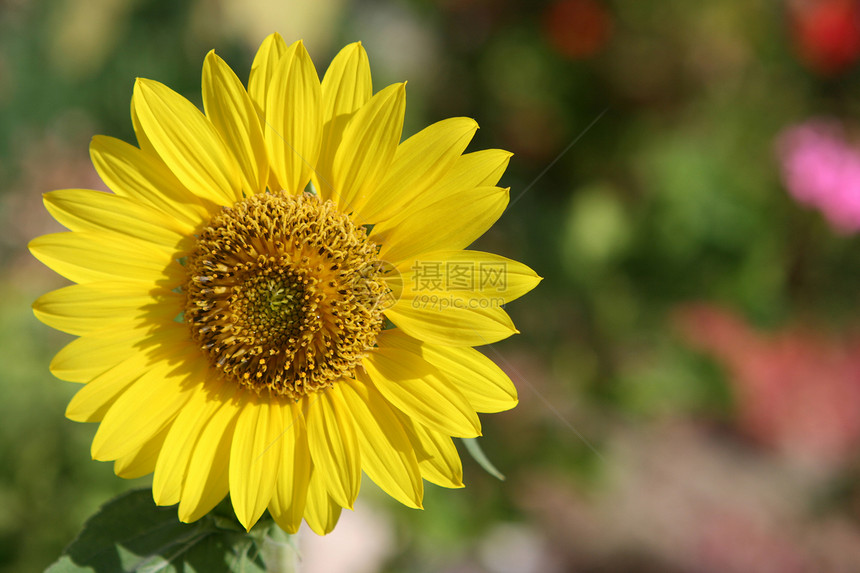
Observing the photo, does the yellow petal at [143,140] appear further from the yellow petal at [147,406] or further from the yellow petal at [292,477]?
the yellow petal at [292,477]

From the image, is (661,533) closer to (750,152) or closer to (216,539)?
(750,152)

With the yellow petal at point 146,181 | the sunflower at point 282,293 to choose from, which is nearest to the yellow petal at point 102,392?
the sunflower at point 282,293

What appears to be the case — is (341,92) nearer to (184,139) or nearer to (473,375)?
(184,139)

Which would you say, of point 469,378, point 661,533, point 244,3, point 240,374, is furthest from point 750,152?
point 240,374

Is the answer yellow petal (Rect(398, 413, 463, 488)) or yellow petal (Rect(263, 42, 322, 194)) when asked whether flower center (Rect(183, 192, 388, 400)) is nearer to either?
yellow petal (Rect(263, 42, 322, 194))

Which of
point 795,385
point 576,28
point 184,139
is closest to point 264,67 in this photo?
point 184,139
